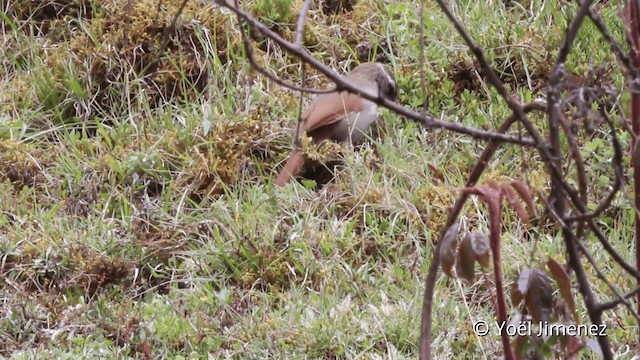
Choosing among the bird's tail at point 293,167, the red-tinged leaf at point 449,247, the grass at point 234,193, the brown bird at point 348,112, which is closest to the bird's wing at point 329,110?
the brown bird at point 348,112

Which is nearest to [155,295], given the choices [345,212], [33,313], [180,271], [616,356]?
[180,271]

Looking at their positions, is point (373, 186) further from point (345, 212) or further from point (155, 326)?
point (155, 326)

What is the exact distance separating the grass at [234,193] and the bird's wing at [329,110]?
0.41 ft

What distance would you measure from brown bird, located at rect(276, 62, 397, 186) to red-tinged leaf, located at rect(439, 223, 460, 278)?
327 cm

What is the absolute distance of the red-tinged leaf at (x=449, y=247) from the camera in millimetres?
2084

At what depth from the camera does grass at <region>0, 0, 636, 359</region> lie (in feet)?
13.4

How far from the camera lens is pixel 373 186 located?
503 cm

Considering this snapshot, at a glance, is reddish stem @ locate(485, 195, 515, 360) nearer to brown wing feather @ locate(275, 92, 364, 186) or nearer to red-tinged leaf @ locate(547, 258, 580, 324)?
red-tinged leaf @ locate(547, 258, 580, 324)

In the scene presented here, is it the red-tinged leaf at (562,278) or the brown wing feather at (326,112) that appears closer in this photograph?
the red-tinged leaf at (562,278)

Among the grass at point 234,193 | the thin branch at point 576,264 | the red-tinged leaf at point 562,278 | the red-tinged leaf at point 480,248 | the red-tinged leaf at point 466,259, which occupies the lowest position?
the grass at point 234,193

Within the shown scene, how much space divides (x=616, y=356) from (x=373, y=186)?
1.66 m

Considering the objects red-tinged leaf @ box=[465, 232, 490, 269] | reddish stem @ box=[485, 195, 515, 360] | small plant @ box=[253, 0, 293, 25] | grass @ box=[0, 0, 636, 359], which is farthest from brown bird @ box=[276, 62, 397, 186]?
red-tinged leaf @ box=[465, 232, 490, 269]

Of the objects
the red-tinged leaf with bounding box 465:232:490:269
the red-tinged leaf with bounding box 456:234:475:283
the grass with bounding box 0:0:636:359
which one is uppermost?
the red-tinged leaf with bounding box 465:232:490:269

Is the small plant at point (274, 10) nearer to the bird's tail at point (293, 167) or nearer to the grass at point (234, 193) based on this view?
the grass at point (234, 193)
